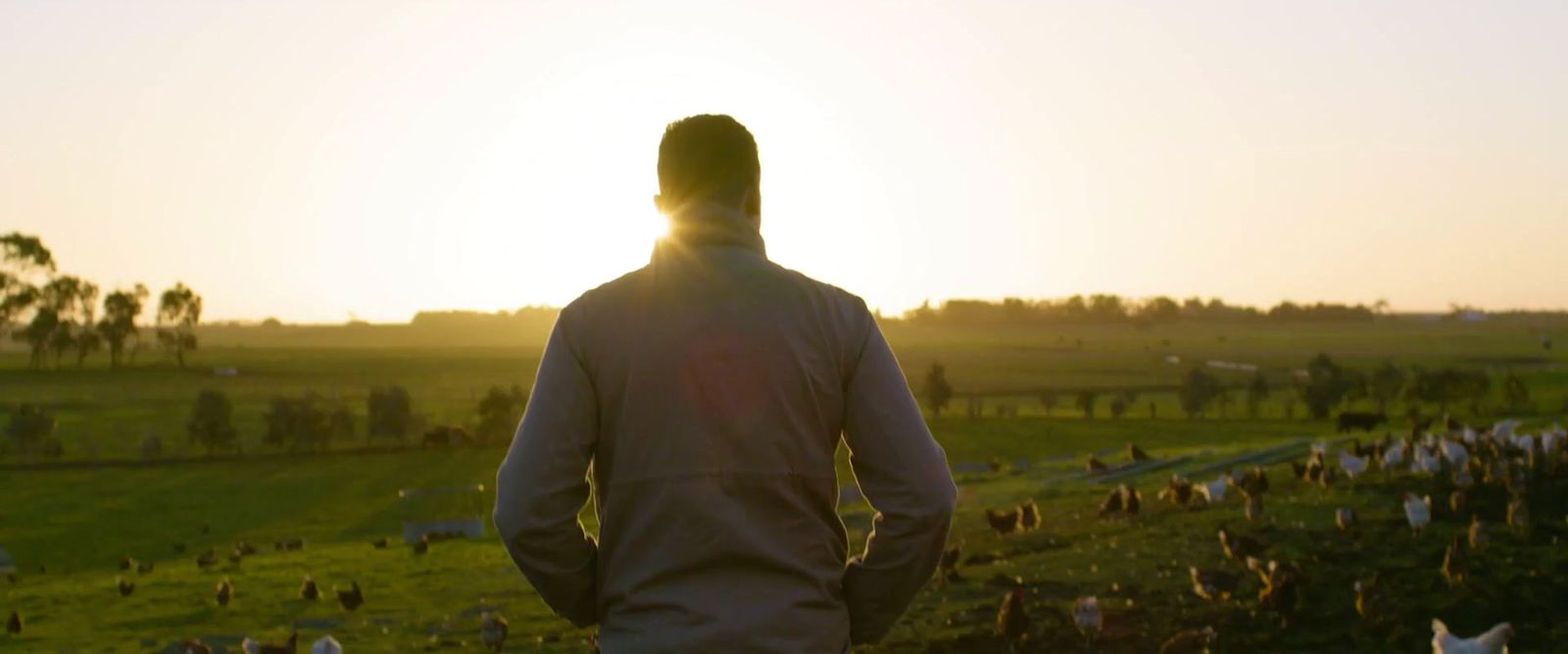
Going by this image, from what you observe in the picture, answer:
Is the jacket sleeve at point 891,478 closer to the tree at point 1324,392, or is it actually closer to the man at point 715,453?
the man at point 715,453

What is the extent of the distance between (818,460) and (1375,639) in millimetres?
10143

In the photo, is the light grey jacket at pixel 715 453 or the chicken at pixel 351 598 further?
the chicken at pixel 351 598

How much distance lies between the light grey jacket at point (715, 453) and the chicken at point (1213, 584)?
36.6 feet

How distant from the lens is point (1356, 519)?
18281 millimetres

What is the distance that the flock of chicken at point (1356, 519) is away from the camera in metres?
12.5

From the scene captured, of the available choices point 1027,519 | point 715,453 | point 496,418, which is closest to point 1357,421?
point 496,418

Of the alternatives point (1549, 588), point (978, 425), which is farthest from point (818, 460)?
point (978, 425)

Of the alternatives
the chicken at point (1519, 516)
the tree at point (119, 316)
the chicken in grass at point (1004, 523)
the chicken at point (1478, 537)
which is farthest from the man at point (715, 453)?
the tree at point (119, 316)

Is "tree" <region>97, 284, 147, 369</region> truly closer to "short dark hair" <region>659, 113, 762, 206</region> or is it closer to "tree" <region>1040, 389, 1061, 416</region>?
"tree" <region>1040, 389, 1061, 416</region>

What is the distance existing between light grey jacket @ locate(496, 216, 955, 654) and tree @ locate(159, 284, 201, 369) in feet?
363

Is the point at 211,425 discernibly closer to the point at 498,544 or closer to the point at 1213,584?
the point at 498,544

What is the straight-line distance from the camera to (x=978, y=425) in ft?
222

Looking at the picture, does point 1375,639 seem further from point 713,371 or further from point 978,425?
point 978,425

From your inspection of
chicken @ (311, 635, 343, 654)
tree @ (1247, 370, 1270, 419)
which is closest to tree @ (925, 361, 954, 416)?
tree @ (1247, 370, 1270, 419)
